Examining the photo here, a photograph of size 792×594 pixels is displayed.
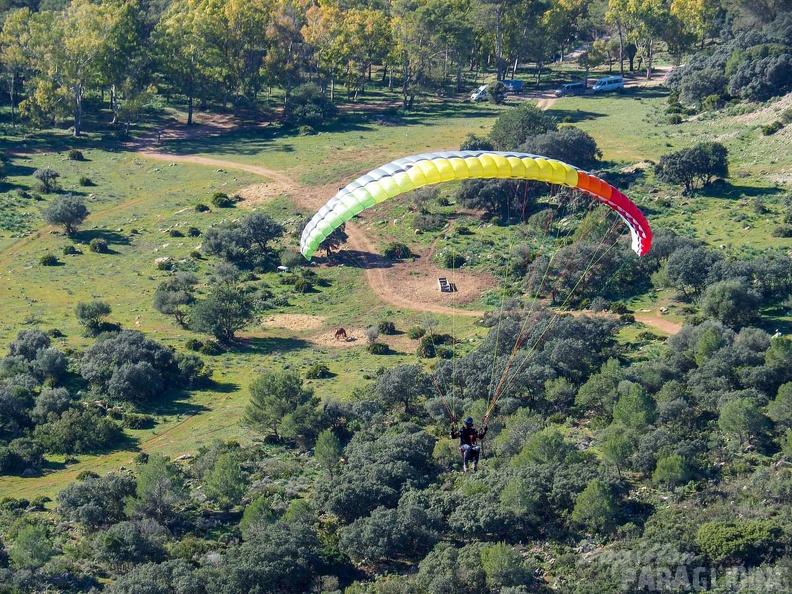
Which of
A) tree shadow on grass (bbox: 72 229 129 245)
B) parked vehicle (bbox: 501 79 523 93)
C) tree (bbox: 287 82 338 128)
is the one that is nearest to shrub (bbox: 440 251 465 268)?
tree shadow on grass (bbox: 72 229 129 245)

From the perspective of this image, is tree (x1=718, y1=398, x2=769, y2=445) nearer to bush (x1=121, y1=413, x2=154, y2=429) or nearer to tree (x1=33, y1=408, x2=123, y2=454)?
bush (x1=121, y1=413, x2=154, y2=429)

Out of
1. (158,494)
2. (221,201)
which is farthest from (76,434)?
(221,201)

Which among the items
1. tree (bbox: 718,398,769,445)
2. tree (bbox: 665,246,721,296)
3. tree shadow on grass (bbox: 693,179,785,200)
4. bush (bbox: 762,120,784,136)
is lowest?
tree (bbox: 718,398,769,445)

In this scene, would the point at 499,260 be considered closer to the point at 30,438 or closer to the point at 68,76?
the point at 30,438

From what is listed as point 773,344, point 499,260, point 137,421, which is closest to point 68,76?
point 499,260

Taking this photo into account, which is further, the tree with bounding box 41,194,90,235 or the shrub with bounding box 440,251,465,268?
the tree with bounding box 41,194,90,235

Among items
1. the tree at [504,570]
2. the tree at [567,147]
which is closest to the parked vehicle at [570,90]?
the tree at [567,147]
